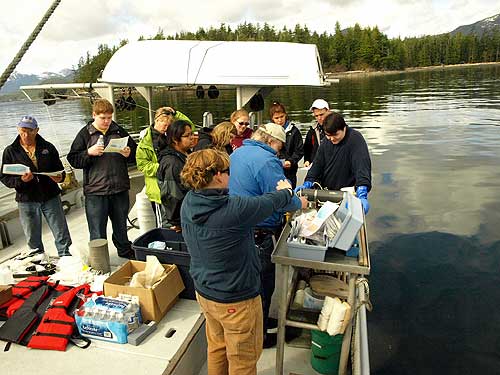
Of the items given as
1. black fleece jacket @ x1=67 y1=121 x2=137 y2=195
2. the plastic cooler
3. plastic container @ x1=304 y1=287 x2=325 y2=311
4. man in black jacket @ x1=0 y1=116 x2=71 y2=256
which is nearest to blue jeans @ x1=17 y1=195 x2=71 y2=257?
man in black jacket @ x1=0 y1=116 x2=71 y2=256

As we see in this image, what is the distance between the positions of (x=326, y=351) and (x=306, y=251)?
876 millimetres

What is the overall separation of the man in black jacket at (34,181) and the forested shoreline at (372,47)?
240ft

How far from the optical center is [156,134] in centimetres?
386

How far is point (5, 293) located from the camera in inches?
112

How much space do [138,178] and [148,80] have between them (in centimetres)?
191

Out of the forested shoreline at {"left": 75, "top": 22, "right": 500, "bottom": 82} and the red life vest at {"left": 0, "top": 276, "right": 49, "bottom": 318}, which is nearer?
the red life vest at {"left": 0, "top": 276, "right": 49, "bottom": 318}

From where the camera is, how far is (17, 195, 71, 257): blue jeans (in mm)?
3740

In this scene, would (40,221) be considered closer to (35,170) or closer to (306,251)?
(35,170)

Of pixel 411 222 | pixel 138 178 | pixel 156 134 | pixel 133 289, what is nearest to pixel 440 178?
pixel 411 222

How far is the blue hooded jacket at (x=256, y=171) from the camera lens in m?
2.48

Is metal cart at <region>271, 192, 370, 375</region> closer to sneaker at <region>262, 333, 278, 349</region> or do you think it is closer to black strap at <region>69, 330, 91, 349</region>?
sneaker at <region>262, 333, 278, 349</region>

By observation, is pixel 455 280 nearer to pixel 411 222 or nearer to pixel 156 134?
pixel 411 222

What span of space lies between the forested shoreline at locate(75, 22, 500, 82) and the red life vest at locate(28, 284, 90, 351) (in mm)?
74637

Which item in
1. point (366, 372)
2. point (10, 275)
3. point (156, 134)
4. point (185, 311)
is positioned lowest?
point (366, 372)
